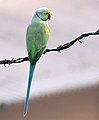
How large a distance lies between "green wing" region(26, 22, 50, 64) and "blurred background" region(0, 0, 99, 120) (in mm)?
1147

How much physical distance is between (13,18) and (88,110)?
2.58 metres

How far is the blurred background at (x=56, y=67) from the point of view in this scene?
7.86 feet

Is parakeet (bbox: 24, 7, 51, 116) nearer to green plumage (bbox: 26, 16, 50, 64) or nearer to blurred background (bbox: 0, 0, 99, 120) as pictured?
green plumage (bbox: 26, 16, 50, 64)

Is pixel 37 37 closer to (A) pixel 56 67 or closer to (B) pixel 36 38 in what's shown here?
(B) pixel 36 38

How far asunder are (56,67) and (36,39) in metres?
3.18

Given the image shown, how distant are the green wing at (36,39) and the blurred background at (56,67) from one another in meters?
1.15

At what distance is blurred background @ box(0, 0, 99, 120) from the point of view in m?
2.40

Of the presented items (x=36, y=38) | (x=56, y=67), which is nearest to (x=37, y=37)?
(x=36, y=38)

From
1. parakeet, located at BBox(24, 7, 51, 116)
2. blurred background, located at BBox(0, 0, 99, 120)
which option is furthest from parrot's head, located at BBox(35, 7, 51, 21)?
blurred background, located at BBox(0, 0, 99, 120)

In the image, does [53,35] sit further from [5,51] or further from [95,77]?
[95,77]

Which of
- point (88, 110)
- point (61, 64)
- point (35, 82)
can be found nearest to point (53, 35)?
point (61, 64)

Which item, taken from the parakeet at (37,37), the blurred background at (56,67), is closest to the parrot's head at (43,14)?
the parakeet at (37,37)

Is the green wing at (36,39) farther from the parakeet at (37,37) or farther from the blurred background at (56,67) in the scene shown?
the blurred background at (56,67)

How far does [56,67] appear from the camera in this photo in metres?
3.89
